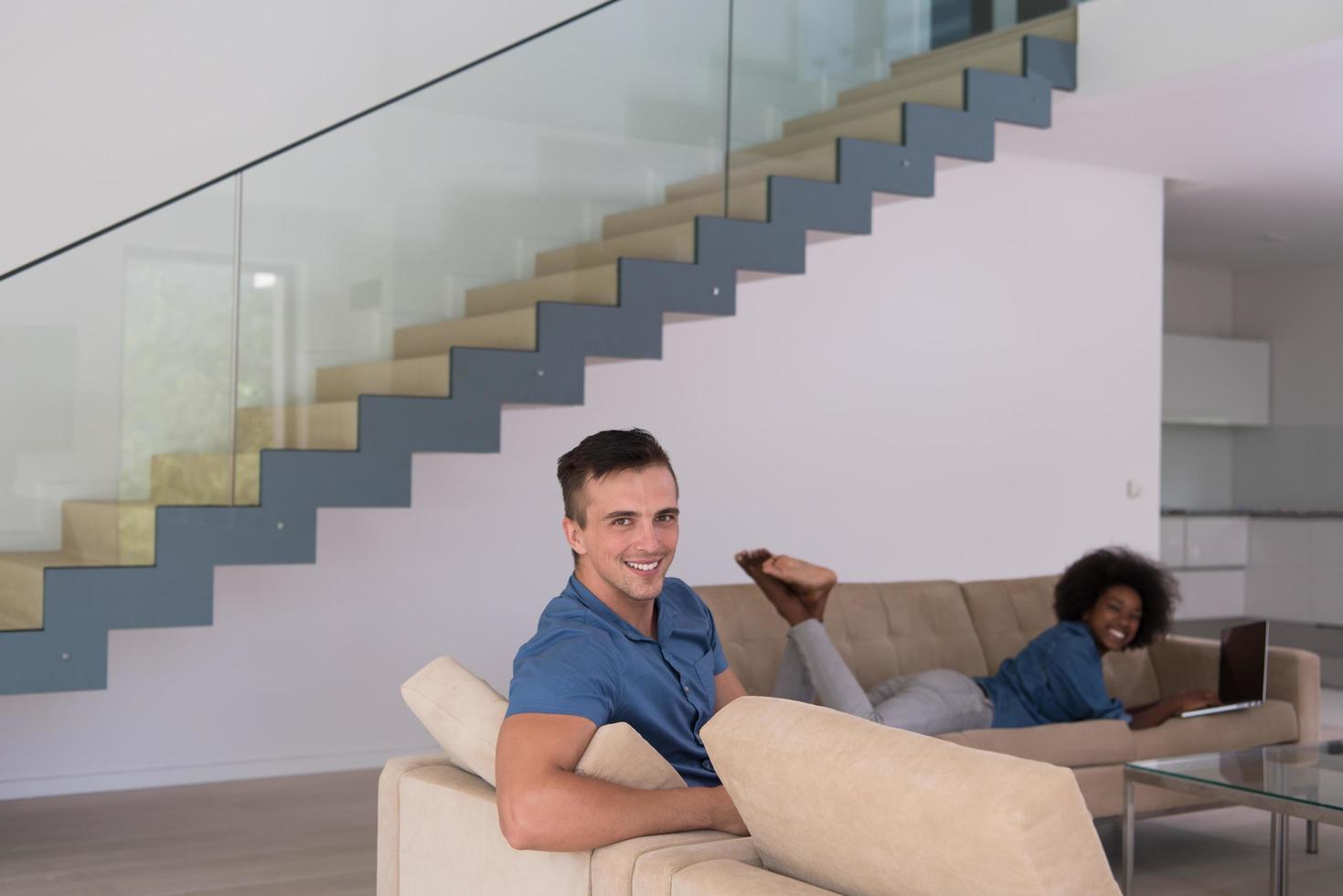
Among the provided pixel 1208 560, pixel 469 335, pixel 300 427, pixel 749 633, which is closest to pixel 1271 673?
pixel 749 633

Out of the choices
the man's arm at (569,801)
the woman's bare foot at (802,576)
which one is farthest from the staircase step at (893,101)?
the man's arm at (569,801)

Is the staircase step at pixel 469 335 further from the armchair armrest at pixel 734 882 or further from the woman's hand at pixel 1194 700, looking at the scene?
the armchair armrest at pixel 734 882

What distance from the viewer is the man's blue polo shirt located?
205 cm

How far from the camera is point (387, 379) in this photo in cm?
Result: 434

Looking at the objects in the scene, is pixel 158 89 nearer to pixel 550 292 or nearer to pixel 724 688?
pixel 550 292

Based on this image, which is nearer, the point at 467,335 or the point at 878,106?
the point at 467,335

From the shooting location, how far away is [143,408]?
394 centimetres

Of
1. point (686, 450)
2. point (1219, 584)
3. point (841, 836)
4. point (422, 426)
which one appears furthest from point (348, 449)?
point (1219, 584)

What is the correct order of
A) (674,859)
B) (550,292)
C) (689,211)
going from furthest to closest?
(689,211)
(550,292)
(674,859)

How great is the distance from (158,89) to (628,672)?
4.21 meters

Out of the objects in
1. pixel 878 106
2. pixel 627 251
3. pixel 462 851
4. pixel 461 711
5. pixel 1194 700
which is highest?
pixel 878 106

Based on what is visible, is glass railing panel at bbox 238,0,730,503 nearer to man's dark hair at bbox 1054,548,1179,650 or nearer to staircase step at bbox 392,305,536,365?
staircase step at bbox 392,305,536,365

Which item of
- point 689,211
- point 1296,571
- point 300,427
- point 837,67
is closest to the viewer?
point 300,427

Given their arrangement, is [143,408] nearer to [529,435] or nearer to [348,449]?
[348,449]
